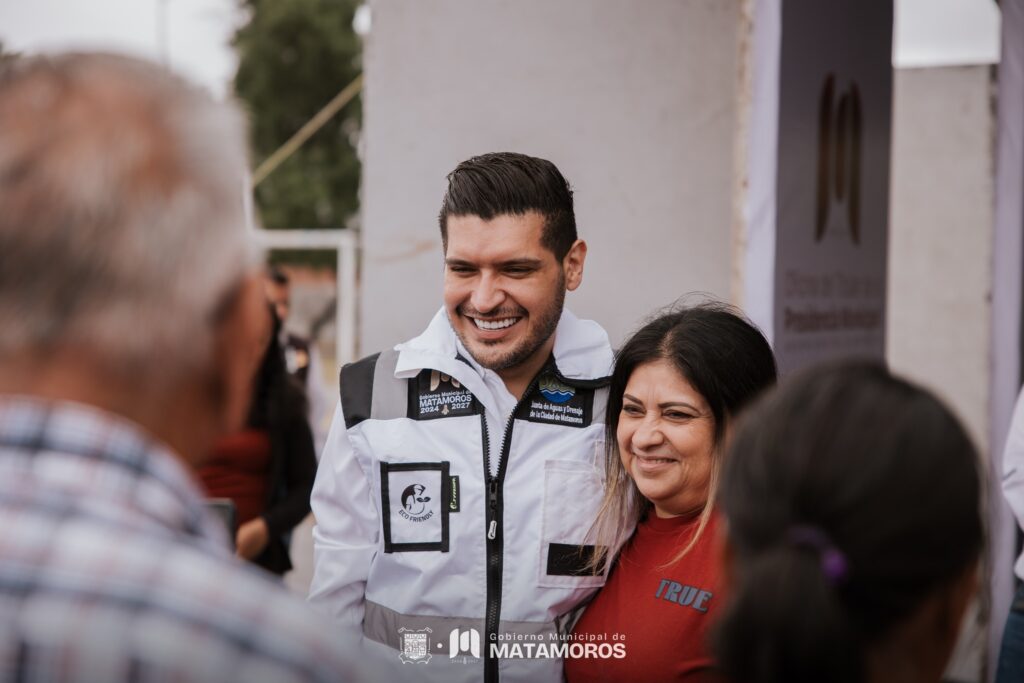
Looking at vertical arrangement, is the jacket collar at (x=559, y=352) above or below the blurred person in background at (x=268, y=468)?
above

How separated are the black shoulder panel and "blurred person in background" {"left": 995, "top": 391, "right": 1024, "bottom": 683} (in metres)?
1.92

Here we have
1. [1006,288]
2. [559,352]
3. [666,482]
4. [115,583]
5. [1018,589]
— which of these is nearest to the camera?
[115,583]

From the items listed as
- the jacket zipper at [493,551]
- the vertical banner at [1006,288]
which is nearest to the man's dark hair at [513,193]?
the jacket zipper at [493,551]

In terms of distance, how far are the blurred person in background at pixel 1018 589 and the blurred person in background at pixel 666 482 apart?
3.87 feet

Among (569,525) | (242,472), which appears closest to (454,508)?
(569,525)

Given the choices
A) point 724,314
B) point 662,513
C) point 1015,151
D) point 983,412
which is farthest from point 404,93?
point 983,412

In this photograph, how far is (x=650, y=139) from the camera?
334cm

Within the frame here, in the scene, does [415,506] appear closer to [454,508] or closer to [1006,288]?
[454,508]

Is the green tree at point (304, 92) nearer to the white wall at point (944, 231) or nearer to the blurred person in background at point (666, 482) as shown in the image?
the white wall at point (944, 231)

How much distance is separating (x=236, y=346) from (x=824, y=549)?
624 mm

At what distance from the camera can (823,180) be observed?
3.24 meters

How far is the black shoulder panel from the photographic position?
88.0 inches

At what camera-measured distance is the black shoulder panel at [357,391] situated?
7.34 feet

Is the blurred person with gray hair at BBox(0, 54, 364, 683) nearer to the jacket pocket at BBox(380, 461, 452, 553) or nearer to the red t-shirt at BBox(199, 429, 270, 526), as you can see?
the jacket pocket at BBox(380, 461, 452, 553)
